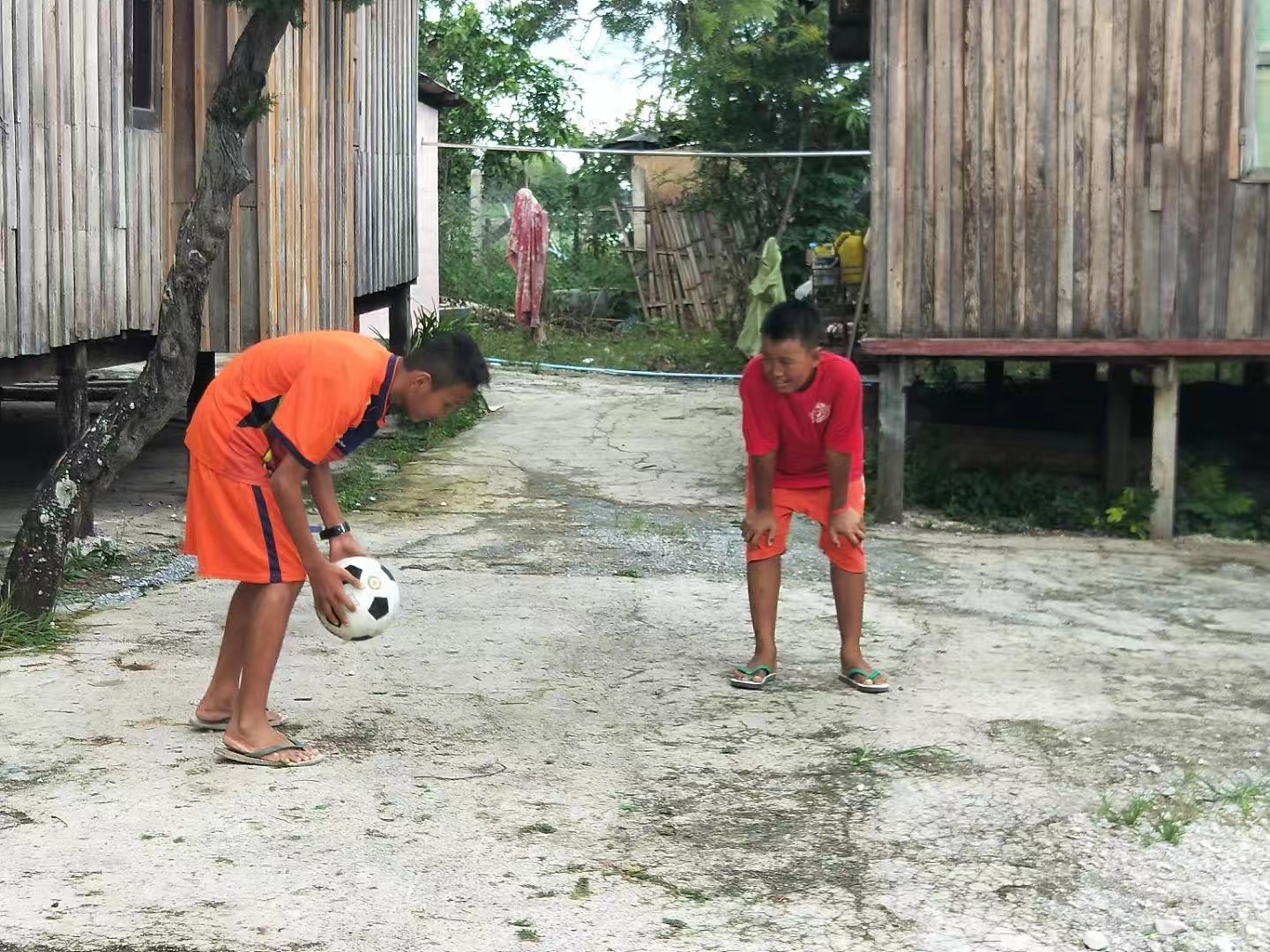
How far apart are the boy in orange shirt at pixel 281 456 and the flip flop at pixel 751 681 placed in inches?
66.1

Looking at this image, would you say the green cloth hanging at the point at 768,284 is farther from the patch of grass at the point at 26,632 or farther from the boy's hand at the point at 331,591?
the boy's hand at the point at 331,591

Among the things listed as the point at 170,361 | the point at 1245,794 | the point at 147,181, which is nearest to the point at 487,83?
the point at 147,181

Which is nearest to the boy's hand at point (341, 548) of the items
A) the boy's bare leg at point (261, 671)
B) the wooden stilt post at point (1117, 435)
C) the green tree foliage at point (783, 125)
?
the boy's bare leg at point (261, 671)

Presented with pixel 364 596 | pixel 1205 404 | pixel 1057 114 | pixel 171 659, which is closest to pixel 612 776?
pixel 364 596

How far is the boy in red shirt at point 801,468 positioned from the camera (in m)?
5.25

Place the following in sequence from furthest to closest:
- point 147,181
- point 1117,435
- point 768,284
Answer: point 768,284 < point 1117,435 < point 147,181

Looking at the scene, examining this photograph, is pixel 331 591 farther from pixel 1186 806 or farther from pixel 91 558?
pixel 91 558

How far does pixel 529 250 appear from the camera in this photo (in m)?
19.9

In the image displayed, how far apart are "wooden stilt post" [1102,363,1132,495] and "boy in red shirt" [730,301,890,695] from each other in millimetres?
4778

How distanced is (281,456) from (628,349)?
15733 mm

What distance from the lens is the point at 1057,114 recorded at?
9328mm

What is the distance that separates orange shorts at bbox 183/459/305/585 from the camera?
4.49m

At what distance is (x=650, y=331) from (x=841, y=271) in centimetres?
807

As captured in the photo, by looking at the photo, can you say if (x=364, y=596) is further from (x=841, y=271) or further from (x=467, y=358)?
(x=841, y=271)
